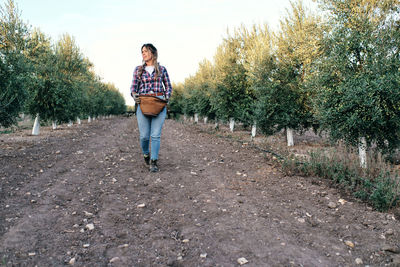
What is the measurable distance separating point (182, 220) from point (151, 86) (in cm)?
327

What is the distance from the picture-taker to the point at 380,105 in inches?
249

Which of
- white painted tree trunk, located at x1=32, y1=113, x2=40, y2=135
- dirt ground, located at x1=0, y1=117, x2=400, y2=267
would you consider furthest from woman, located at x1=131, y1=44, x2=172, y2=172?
white painted tree trunk, located at x1=32, y1=113, x2=40, y2=135

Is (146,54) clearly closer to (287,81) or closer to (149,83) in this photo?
(149,83)

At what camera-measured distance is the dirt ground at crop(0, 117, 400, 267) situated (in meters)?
2.72

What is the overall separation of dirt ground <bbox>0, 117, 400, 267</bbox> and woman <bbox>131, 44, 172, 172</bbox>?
895mm

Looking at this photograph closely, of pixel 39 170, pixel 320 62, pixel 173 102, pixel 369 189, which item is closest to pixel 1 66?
pixel 39 170

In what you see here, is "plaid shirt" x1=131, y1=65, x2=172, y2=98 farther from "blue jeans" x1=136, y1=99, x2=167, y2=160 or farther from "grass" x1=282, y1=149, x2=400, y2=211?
"grass" x1=282, y1=149, x2=400, y2=211

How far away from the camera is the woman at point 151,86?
18.7ft

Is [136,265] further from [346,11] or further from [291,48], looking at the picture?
[291,48]

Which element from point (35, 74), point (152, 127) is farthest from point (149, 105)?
point (35, 74)

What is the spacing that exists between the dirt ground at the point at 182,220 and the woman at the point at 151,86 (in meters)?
0.89

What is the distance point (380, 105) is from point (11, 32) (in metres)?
16.3

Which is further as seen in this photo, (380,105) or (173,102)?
(173,102)

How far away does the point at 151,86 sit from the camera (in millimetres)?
5715
